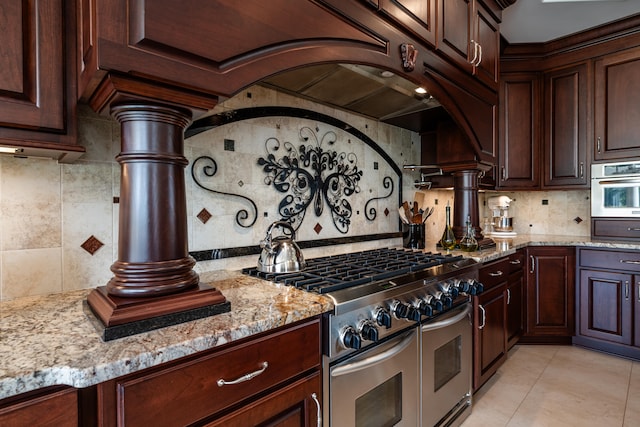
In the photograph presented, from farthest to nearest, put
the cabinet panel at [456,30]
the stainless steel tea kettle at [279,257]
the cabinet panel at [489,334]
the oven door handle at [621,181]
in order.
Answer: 1. the oven door handle at [621,181]
2. the cabinet panel at [489,334]
3. the cabinet panel at [456,30]
4. the stainless steel tea kettle at [279,257]

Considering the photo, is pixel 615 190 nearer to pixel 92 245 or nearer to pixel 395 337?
pixel 395 337

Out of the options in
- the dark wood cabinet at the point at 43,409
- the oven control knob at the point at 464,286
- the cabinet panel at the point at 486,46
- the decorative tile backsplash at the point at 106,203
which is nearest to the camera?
the dark wood cabinet at the point at 43,409

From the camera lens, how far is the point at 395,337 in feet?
4.49

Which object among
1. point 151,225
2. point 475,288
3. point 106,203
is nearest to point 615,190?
point 475,288

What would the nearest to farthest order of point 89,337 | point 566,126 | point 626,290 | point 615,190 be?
point 89,337 → point 626,290 → point 615,190 → point 566,126

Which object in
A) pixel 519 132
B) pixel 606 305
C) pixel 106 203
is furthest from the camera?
pixel 519 132

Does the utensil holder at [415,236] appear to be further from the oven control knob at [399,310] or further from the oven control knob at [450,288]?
the oven control knob at [399,310]

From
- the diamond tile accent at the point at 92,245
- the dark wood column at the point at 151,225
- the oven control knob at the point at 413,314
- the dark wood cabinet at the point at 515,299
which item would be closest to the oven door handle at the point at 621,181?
the dark wood cabinet at the point at 515,299

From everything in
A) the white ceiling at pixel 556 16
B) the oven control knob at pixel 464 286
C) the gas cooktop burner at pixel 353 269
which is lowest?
the oven control knob at pixel 464 286

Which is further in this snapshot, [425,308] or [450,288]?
[450,288]

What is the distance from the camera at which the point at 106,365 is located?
66cm

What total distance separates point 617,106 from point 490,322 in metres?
2.20

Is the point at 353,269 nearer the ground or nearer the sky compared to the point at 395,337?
nearer the sky

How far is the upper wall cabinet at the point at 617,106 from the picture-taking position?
2.70 m
